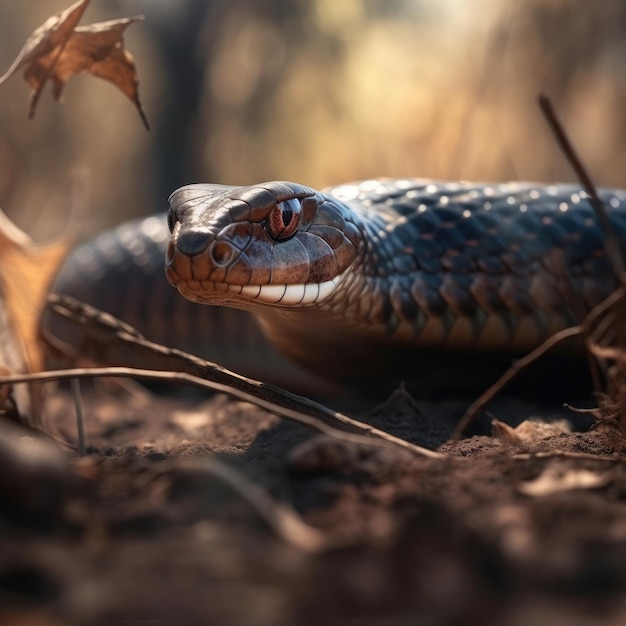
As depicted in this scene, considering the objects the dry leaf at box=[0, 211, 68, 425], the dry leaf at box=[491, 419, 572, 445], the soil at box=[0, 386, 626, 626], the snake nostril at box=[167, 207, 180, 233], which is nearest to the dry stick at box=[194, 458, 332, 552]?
the soil at box=[0, 386, 626, 626]

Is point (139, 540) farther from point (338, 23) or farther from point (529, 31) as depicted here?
point (338, 23)

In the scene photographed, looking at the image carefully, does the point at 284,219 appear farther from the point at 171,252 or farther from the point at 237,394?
the point at 237,394

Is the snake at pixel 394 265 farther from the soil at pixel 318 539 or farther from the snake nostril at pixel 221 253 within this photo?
the soil at pixel 318 539

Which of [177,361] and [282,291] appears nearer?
[177,361]

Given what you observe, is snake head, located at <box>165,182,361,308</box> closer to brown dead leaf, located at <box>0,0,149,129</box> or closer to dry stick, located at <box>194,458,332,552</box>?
brown dead leaf, located at <box>0,0,149,129</box>

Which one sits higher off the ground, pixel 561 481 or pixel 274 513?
pixel 274 513

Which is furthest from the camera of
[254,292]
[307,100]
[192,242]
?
[307,100]

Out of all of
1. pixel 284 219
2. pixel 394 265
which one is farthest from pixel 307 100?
pixel 284 219
